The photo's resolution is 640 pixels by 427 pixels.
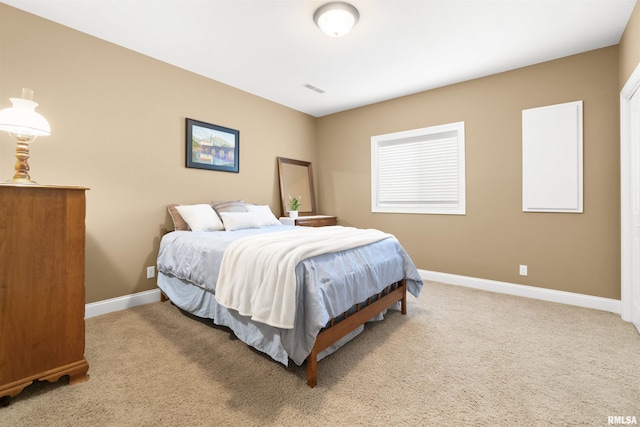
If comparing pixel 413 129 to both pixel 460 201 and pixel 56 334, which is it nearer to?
pixel 460 201

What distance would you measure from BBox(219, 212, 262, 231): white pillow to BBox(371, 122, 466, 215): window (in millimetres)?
2025

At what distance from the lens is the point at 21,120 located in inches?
70.8

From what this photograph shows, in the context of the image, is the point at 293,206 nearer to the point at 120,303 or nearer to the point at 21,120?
the point at 120,303

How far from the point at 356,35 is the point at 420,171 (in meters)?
2.09

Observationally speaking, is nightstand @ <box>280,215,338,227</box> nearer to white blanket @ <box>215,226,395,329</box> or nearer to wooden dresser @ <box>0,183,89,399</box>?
white blanket @ <box>215,226,395,329</box>

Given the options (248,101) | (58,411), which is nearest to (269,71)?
(248,101)

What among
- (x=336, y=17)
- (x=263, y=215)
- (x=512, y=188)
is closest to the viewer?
(x=336, y=17)

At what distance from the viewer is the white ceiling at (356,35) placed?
231cm

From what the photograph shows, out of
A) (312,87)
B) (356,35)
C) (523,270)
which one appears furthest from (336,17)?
(523,270)

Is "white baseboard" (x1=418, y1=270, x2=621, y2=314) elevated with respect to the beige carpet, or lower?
elevated

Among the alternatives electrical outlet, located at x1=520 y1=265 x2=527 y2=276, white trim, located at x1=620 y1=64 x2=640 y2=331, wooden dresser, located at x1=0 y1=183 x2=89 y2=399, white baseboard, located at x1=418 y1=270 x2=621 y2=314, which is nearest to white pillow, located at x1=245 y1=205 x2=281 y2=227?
wooden dresser, located at x1=0 y1=183 x2=89 y2=399

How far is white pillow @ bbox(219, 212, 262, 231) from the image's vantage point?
3188 millimetres

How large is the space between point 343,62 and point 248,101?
1586 mm

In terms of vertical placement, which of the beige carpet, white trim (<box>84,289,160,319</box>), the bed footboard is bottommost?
the beige carpet
